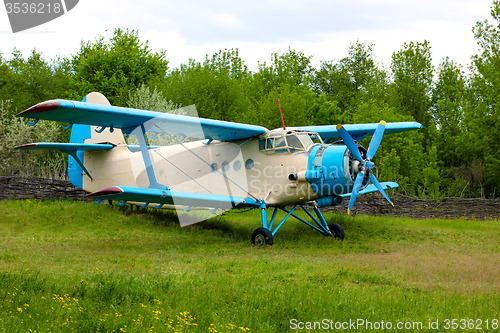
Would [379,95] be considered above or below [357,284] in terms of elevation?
above

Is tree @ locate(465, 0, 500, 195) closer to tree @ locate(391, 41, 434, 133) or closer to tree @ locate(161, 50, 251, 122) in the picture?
tree @ locate(391, 41, 434, 133)

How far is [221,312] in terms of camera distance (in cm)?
608

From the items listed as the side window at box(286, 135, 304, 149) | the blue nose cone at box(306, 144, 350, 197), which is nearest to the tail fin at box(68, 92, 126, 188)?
the side window at box(286, 135, 304, 149)

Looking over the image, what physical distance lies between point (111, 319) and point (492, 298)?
19.3 ft

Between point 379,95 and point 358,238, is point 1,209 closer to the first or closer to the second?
point 358,238

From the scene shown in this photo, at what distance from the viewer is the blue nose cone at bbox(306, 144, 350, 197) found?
446 inches

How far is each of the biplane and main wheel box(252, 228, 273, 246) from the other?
1 cm

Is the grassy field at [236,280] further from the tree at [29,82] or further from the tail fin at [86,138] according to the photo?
the tree at [29,82]

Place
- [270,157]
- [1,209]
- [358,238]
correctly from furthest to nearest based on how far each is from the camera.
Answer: [1,209] → [358,238] → [270,157]

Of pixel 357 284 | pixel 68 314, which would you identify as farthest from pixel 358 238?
pixel 68 314

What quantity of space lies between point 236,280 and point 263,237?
14.0 feet

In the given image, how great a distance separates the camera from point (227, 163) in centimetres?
1319

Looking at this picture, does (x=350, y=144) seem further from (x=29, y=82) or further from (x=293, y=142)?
(x=29, y=82)

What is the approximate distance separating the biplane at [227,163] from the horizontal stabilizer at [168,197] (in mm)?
24
